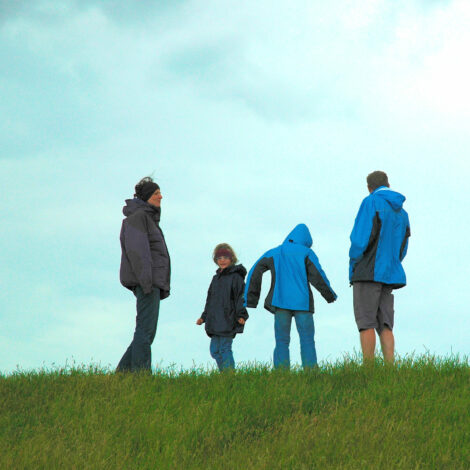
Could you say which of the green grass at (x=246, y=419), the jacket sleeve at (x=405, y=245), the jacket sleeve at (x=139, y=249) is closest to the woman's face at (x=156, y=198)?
the jacket sleeve at (x=139, y=249)

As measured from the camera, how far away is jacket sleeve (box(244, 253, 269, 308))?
1209cm

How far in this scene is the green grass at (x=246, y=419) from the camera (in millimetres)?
7289

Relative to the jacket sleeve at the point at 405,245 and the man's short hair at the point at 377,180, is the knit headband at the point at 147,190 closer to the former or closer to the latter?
the man's short hair at the point at 377,180

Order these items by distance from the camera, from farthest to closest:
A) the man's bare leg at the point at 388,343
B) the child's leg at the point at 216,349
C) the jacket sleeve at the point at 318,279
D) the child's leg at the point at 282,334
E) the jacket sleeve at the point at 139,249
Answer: the child's leg at the point at 216,349
the jacket sleeve at the point at 318,279
the child's leg at the point at 282,334
the man's bare leg at the point at 388,343
the jacket sleeve at the point at 139,249

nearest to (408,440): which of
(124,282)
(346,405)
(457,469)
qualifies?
(457,469)

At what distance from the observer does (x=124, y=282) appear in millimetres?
10023

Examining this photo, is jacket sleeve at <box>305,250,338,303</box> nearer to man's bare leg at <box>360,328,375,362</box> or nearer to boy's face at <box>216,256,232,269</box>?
man's bare leg at <box>360,328,375,362</box>

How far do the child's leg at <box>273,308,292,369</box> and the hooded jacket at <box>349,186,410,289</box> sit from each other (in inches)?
60.2

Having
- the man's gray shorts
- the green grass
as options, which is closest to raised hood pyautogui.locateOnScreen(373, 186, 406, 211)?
the man's gray shorts

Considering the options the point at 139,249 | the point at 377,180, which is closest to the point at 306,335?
the point at 377,180

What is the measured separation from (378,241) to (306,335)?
218 centimetres

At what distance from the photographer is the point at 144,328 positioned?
9.94 m

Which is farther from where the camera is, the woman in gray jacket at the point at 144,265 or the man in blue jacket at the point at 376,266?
the man in blue jacket at the point at 376,266

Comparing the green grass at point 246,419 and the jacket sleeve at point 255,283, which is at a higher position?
the jacket sleeve at point 255,283
